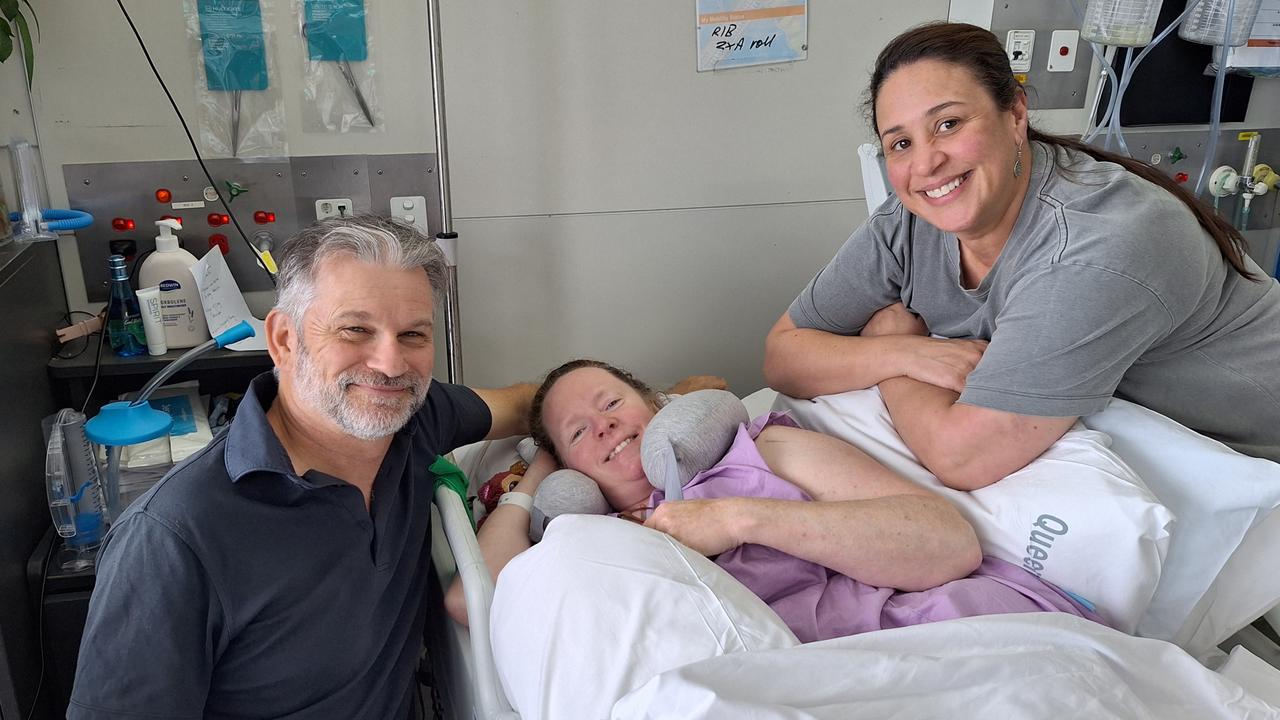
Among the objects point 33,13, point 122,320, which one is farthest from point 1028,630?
point 33,13

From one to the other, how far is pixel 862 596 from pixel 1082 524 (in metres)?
0.33

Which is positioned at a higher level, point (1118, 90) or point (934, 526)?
point (1118, 90)

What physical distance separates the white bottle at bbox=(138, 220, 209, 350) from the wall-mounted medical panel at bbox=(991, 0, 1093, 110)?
2.25 meters

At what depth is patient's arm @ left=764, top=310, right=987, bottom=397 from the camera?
5.29 feet

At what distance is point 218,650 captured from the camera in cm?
118

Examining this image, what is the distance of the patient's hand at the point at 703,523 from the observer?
1346 mm

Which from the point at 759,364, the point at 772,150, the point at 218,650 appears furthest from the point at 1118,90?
the point at 218,650

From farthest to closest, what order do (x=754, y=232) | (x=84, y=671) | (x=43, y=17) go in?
(x=754, y=232)
(x=43, y=17)
(x=84, y=671)

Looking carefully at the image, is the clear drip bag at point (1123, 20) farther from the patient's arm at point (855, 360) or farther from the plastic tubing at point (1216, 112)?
the patient's arm at point (855, 360)

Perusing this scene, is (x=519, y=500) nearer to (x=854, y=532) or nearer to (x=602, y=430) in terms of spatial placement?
(x=602, y=430)

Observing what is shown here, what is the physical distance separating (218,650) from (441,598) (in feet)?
1.41

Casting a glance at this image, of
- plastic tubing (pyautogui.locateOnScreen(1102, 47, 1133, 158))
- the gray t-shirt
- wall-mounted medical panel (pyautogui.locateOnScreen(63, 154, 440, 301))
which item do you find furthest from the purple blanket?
plastic tubing (pyautogui.locateOnScreen(1102, 47, 1133, 158))

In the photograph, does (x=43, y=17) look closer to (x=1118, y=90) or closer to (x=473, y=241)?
(x=473, y=241)

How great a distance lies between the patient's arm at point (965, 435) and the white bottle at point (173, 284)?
64.3 inches
